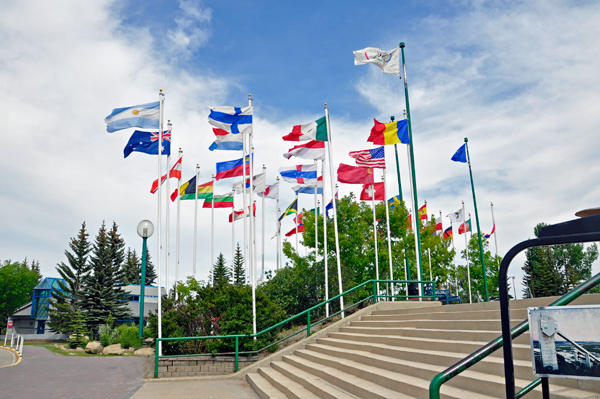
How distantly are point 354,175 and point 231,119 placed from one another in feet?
23.8

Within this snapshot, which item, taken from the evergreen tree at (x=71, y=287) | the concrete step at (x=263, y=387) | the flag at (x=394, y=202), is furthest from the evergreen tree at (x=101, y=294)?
the concrete step at (x=263, y=387)

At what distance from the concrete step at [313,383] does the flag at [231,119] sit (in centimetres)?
879

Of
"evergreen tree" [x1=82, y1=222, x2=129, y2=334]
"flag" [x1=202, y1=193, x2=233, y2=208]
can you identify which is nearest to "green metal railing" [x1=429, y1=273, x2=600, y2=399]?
"flag" [x1=202, y1=193, x2=233, y2=208]

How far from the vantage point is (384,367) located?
8.48m

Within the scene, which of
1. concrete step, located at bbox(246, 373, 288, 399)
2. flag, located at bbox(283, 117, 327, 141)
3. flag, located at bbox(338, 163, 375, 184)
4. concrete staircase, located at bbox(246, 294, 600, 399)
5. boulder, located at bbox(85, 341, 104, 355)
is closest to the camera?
concrete staircase, located at bbox(246, 294, 600, 399)

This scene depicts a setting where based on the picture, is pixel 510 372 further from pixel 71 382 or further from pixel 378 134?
pixel 378 134

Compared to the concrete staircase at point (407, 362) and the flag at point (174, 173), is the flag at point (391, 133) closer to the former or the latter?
the concrete staircase at point (407, 362)

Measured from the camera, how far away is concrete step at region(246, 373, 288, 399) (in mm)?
9268

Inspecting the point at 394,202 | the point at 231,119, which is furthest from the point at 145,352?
the point at 394,202

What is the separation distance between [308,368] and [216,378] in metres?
3.29

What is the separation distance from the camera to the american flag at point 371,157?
2000cm

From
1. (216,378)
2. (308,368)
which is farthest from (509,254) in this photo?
(216,378)

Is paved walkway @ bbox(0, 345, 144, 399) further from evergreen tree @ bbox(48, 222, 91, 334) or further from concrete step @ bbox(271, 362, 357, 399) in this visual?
evergreen tree @ bbox(48, 222, 91, 334)

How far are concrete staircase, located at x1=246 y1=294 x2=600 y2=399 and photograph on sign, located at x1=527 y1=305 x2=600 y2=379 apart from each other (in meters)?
2.20
